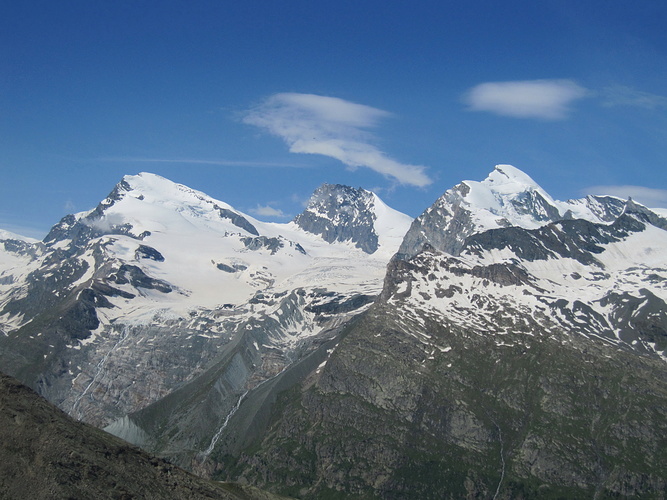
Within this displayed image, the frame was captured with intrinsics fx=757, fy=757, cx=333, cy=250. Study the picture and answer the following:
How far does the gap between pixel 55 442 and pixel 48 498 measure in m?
12.4

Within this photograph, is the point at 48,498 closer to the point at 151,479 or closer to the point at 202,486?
the point at 151,479

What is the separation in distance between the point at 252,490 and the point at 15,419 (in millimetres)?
65227

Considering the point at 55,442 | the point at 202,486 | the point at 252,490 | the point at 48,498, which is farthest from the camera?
the point at 252,490

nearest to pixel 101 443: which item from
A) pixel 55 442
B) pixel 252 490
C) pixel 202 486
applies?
pixel 55 442

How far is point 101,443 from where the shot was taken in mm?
142750

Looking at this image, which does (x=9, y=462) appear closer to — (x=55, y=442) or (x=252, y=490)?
(x=55, y=442)

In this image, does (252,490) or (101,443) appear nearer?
(101,443)

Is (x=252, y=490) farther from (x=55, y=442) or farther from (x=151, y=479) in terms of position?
(x=55, y=442)

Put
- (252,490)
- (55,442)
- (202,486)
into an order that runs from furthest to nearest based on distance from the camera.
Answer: (252,490) → (202,486) → (55,442)

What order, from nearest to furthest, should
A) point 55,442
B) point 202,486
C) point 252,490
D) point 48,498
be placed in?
1. point 48,498
2. point 55,442
3. point 202,486
4. point 252,490

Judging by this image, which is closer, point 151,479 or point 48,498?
point 48,498

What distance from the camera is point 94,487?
132 meters

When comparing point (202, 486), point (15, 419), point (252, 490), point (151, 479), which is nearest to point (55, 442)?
point (15, 419)

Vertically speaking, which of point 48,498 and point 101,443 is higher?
point 101,443
